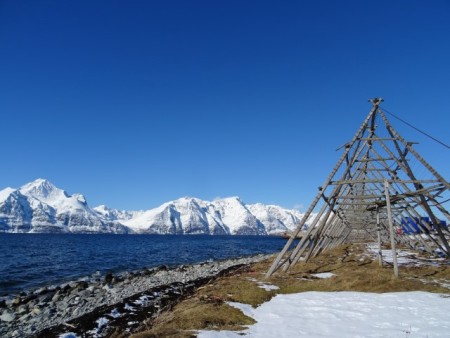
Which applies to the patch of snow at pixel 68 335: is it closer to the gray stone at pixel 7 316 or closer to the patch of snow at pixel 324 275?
the gray stone at pixel 7 316

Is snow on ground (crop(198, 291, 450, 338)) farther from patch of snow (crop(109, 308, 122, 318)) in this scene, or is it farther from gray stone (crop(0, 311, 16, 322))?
gray stone (crop(0, 311, 16, 322))

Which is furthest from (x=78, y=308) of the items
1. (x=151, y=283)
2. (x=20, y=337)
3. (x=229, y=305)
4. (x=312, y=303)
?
(x=312, y=303)

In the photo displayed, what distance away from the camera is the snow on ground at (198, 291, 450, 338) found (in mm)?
9094

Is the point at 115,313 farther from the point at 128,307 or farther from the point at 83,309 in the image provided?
the point at 83,309

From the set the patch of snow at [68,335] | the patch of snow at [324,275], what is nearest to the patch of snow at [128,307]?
the patch of snow at [68,335]

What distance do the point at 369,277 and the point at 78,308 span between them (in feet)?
57.0

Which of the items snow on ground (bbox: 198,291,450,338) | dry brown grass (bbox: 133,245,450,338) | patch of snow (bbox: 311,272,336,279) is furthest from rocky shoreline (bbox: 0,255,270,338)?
patch of snow (bbox: 311,272,336,279)

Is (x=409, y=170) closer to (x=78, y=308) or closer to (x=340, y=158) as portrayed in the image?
(x=340, y=158)

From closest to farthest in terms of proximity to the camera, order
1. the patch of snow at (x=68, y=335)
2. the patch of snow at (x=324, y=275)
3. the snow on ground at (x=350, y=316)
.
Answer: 1. the snow on ground at (x=350, y=316)
2. the patch of snow at (x=68, y=335)
3. the patch of snow at (x=324, y=275)

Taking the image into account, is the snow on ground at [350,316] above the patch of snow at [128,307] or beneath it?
above

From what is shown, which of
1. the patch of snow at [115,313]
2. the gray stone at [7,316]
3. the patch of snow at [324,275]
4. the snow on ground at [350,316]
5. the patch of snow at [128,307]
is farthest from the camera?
the patch of snow at [324,275]

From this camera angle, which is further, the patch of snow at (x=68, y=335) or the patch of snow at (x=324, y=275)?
the patch of snow at (x=324, y=275)

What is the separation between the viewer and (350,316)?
10.7 meters

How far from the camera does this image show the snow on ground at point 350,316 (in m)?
9.09
